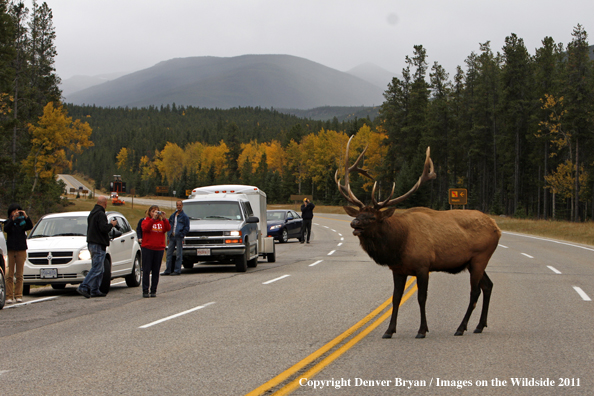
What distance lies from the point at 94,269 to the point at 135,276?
2.38 meters

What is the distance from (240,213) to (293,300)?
23.7 feet

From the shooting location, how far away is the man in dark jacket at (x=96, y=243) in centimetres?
1194

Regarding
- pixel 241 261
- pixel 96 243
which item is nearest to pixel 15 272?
pixel 96 243

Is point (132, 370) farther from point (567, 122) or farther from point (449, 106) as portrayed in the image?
point (449, 106)

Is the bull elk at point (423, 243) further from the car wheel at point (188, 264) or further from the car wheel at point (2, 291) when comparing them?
the car wheel at point (188, 264)

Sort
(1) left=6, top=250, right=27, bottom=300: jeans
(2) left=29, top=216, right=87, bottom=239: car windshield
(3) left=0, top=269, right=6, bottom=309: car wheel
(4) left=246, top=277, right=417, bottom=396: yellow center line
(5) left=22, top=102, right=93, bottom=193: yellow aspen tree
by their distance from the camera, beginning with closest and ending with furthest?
(4) left=246, top=277, right=417, bottom=396: yellow center line → (3) left=0, top=269, right=6, bottom=309: car wheel → (1) left=6, top=250, right=27, bottom=300: jeans → (2) left=29, top=216, right=87, bottom=239: car windshield → (5) left=22, top=102, right=93, bottom=193: yellow aspen tree

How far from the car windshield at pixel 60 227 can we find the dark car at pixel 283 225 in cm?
1848

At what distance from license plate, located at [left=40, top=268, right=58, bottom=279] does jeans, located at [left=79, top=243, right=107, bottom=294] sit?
682mm

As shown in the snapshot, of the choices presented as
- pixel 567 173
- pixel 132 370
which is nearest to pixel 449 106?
pixel 567 173

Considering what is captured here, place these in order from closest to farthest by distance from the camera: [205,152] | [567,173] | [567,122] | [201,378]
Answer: [201,378], [567,122], [567,173], [205,152]

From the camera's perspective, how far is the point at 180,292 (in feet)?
42.2

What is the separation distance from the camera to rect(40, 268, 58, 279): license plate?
480 inches

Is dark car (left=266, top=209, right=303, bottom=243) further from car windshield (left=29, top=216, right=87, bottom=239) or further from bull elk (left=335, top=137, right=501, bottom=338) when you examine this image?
bull elk (left=335, top=137, right=501, bottom=338)

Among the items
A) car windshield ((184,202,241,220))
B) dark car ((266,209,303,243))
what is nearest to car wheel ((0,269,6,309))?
car windshield ((184,202,241,220))
